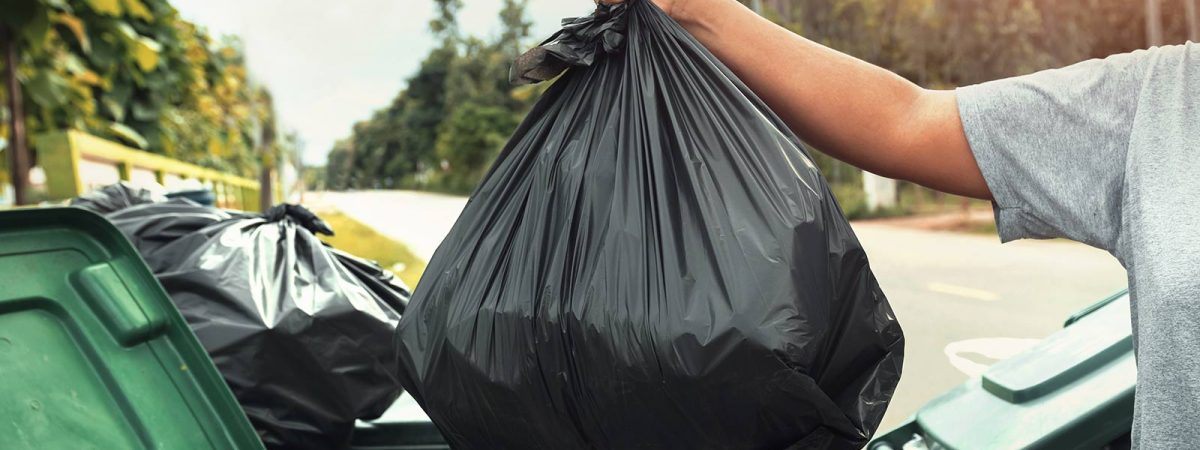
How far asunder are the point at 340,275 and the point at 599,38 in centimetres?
77

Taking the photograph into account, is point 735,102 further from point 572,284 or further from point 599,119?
point 572,284

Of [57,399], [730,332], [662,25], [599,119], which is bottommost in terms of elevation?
[57,399]

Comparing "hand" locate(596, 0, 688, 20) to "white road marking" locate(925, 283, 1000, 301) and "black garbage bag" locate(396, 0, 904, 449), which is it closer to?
"black garbage bag" locate(396, 0, 904, 449)

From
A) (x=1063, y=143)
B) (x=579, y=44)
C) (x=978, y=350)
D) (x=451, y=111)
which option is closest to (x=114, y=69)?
(x=978, y=350)

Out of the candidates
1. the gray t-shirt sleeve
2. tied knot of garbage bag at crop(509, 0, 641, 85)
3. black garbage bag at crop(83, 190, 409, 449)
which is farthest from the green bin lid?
the gray t-shirt sleeve

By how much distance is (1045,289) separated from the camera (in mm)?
6078

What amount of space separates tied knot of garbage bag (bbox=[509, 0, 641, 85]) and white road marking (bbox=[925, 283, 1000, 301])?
5201 millimetres

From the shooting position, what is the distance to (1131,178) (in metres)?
0.90

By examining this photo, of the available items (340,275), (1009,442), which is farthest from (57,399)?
(1009,442)

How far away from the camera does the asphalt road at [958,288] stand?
2.68 meters

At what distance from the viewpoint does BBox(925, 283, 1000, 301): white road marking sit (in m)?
5.72

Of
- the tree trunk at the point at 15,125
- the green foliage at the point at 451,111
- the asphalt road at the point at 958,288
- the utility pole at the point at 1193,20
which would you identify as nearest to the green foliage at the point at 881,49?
the green foliage at the point at 451,111

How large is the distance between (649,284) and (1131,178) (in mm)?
503

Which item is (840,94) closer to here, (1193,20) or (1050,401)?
(1050,401)
